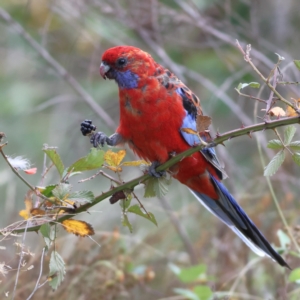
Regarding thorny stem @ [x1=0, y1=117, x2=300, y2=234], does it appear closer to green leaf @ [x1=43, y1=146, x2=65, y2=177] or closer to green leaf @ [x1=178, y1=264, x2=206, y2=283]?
green leaf @ [x1=43, y1=146, x2=65, y2=177]

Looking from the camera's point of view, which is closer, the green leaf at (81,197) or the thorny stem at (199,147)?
the thorny stem at (199,147)

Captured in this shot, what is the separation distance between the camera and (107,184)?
561 cm

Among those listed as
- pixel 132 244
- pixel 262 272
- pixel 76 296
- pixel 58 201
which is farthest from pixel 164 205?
pixel 58 201

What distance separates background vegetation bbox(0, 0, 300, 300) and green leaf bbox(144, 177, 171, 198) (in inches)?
28.6

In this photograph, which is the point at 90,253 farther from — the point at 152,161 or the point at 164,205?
the point at 164,205

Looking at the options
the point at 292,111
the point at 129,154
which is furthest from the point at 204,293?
the point at 129,154

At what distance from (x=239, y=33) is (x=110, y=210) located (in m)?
2.09

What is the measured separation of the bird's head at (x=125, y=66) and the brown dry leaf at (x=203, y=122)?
1124 mm

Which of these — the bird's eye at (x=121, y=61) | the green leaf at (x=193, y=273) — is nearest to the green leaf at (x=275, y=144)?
the bird's eye at (x=121, y=61)

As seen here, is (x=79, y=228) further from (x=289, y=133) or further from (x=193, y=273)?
(x=193, y=273)

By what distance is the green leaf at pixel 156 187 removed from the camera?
2121 millimetres

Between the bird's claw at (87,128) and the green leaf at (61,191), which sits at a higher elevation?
the bird's claw at (87,128)

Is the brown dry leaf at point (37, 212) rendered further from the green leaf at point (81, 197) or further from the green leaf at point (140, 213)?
the green leaf at point (140, 213)

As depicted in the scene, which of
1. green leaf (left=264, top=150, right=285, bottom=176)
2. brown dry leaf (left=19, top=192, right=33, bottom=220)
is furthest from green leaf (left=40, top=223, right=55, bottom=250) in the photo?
green leaf (left=264, top=150, right=285, bottom=176)
